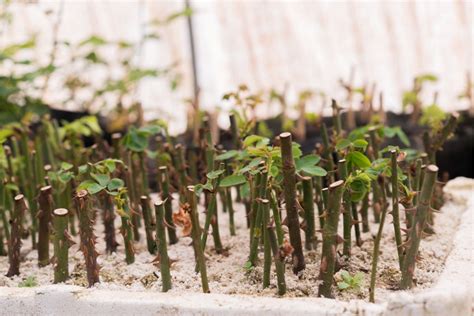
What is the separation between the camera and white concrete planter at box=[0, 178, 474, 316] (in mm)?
980

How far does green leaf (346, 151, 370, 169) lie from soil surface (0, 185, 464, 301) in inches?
6.8

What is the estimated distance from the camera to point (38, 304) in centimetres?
112

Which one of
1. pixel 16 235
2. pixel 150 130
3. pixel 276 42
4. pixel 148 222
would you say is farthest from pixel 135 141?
pixel 276 42

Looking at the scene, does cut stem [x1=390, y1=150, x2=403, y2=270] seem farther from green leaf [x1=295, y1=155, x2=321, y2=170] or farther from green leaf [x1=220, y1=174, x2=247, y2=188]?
green leaf [x1=220, y1=174, x2=247, y2=188]

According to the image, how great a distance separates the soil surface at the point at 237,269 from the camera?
117 cm

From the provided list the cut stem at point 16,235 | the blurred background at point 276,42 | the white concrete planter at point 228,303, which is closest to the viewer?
the white concrete planter at point 228,303

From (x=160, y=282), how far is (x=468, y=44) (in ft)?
8.58

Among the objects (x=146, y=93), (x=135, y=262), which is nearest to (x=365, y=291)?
(x=135, y=262)

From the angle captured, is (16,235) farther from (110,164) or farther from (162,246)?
(162,246)

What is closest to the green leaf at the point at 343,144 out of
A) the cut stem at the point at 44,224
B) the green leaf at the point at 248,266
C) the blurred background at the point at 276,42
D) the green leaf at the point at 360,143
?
the green leaf at the point at 360,143

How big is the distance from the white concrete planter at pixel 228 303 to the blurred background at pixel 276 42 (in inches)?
89.7

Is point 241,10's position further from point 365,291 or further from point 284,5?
point 365,291

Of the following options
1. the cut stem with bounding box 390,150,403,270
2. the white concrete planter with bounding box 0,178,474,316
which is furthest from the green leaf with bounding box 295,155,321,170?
the white concrete planter with bounding box 0,178,474,316

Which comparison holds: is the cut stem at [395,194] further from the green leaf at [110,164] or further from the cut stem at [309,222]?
the green leaf at [110,164]
